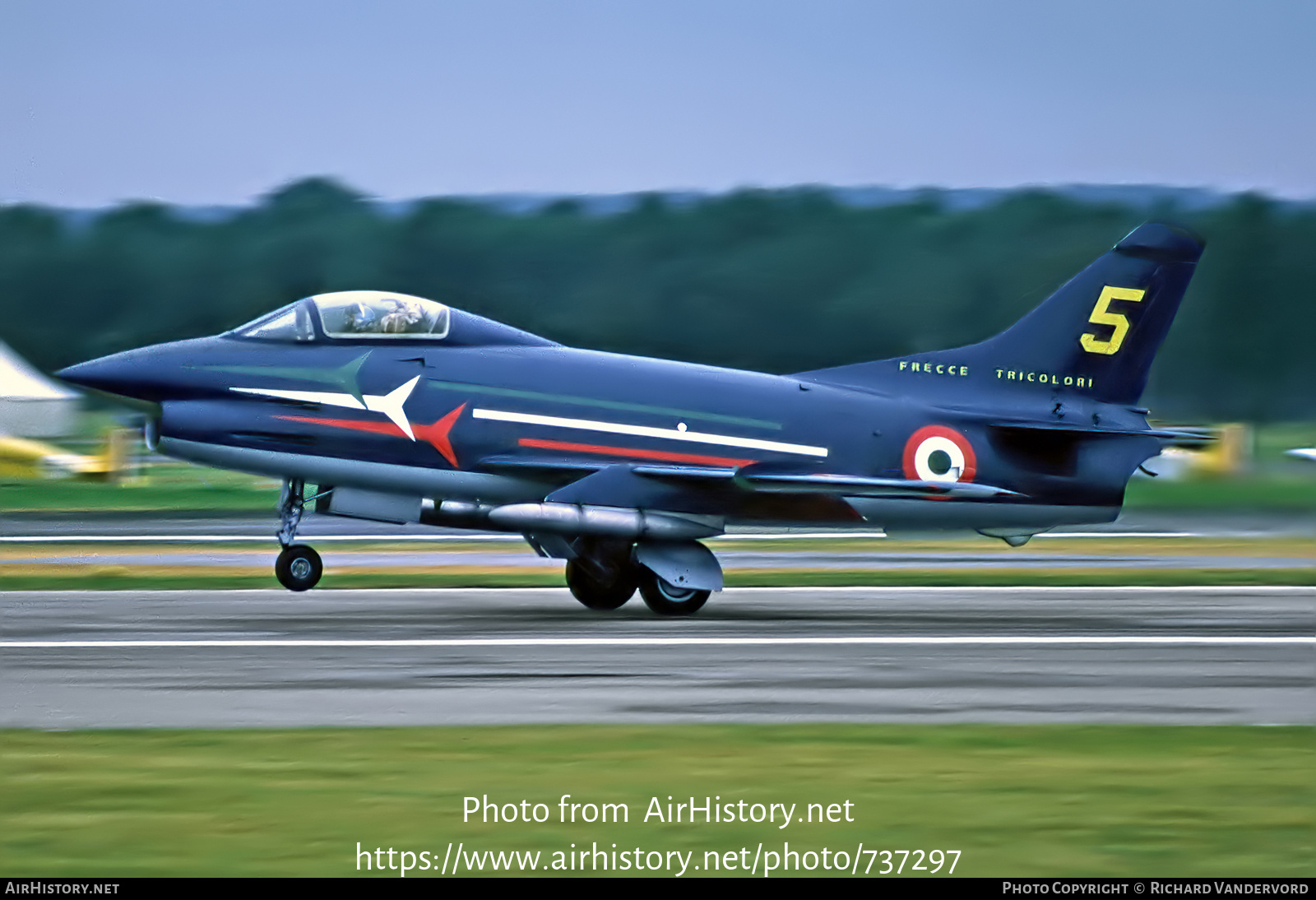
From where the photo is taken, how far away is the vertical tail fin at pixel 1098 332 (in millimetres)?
18578

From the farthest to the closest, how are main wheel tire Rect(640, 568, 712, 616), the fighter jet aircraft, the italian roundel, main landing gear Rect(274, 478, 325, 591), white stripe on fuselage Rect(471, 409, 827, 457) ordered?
1. the italian roundel
2. white stripe on fuselage Rect(471, 409, 827, 457)
3. main landing gear Rect(274, 478, 325, 591)
4. main wheel tire Rect(640, 568, 712, 616)
5. the fighter jet aircraft

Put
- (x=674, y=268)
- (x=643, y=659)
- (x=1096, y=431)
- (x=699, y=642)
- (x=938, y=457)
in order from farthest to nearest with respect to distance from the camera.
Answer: (x=674, y=268) → (x=1096, y=431) → (x=938, y=457) → (x=699, y=642) → (x=643, y=659)

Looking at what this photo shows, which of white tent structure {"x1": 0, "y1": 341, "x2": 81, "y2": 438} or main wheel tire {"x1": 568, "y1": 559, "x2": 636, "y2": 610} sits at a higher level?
main wheel tire {"x1": 568, "y1": 559, "x2": 636, "y2": 610}

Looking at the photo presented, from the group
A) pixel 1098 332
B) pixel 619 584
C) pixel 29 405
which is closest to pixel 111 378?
pixel 619 584

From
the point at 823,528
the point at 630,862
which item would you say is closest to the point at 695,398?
the point at 823,528

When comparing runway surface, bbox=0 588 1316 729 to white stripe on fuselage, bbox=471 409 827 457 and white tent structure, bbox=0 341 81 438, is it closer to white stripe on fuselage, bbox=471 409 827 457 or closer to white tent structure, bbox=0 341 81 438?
white stripe on fuselage, bbox=471 409 827 457

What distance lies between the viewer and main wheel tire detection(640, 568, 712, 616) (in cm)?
1672

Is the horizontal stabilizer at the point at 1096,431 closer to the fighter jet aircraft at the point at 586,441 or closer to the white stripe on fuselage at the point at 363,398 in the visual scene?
the fighter jet aircraft at the point at 586,441

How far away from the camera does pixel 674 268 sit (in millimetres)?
33656

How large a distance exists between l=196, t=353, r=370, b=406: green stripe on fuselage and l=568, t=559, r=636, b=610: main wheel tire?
107 inches

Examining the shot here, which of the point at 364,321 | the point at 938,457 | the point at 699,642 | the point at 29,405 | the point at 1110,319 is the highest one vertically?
the point at 1110,319

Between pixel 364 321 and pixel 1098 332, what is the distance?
26.1 feet

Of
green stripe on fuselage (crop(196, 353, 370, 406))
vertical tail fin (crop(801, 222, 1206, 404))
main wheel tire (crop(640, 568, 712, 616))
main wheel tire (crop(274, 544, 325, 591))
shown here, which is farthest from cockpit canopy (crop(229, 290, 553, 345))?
vertical tail fin (crop(801, 222, 1206, 404))

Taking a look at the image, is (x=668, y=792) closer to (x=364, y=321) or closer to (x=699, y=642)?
(x=699, y=642)
